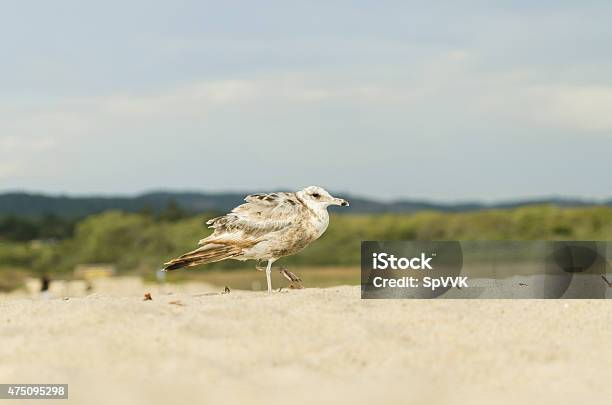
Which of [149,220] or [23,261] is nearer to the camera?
[23,261]

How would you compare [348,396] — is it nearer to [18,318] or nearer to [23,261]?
[18,318]

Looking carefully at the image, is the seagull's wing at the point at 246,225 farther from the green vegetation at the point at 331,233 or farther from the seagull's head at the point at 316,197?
the green vegetation at the point at 331,233

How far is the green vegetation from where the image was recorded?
72938mm

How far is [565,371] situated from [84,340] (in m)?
5.40

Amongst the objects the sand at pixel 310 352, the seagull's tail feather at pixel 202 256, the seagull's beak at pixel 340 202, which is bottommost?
the sand at pixel 310 352

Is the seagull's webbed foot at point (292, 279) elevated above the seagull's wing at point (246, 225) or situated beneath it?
situated beneath

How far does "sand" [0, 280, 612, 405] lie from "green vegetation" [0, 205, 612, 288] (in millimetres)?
55613

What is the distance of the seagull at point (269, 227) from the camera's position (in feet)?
49.3

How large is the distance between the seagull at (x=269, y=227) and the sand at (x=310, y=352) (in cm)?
176

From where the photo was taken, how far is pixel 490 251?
15203 millimetres

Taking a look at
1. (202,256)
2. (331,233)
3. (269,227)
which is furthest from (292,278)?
(331,233)

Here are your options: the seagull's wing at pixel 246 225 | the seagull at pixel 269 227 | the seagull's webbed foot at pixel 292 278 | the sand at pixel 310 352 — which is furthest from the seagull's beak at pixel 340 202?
the sand at pixel 310 352

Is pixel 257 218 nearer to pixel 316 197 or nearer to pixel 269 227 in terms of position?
pixel 269 227

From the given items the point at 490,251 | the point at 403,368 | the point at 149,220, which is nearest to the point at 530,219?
the point at 149,220
